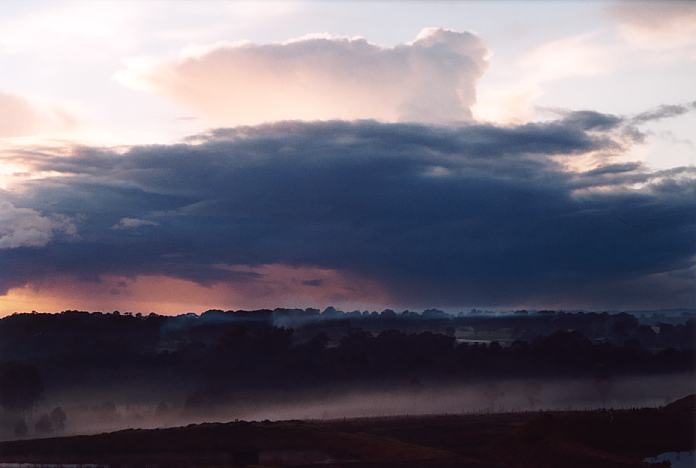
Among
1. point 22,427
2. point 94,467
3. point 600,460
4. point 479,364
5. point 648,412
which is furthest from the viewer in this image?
point 479,364

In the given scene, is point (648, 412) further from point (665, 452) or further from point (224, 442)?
point (224, 442)

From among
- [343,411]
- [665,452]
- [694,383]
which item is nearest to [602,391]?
[694,383]

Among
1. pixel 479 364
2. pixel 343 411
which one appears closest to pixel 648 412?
pixel 343 411

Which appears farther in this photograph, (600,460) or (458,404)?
(458,404)

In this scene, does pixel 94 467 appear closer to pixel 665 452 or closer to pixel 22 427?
pixel 22 427

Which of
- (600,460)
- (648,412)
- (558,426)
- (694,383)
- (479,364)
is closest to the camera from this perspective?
(600,460)

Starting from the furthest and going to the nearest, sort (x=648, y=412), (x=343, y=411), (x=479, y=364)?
(x=479, y=364)
(x=343, y=411)
(x=648, y=412)

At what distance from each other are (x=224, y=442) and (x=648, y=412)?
4256 centimetres

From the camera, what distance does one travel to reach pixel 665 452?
270 ft

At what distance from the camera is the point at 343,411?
118m

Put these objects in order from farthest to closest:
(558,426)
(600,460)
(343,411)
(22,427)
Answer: (343,411) → (22,427) → (558,426) → (600,460)

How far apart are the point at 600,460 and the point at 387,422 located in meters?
33.8

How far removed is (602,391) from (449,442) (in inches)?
2329

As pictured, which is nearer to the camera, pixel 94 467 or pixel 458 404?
pixel 94 467
